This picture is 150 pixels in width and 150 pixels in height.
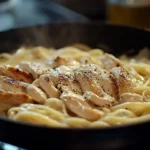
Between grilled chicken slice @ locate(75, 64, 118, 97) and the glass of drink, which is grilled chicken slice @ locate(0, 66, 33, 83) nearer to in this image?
grilled chicken slice @ locate(75, 64, 118, 97)

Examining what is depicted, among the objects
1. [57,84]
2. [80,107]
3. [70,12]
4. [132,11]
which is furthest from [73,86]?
[70,12]

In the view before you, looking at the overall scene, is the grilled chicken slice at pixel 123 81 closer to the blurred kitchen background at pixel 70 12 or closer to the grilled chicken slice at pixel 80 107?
the grilled chicken slice at pixel 80 107

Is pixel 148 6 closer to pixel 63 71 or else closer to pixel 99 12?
pixel 99 12

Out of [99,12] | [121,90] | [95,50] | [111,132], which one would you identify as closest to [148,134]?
[111,132]

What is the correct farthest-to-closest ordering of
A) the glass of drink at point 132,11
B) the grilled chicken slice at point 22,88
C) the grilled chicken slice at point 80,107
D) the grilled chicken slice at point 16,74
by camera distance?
the glass of drink at point 132,11, the grilled chicken slice at point 16,74, the grilled chicken slice at point 22,88, the grilled chicken slice at point 80,107

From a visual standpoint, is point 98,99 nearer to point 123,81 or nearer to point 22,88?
point 123,81

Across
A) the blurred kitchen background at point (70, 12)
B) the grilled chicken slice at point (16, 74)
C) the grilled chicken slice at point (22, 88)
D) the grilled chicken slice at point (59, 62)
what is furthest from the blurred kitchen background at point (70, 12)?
the grilled chicken slice at point (22, 88)
